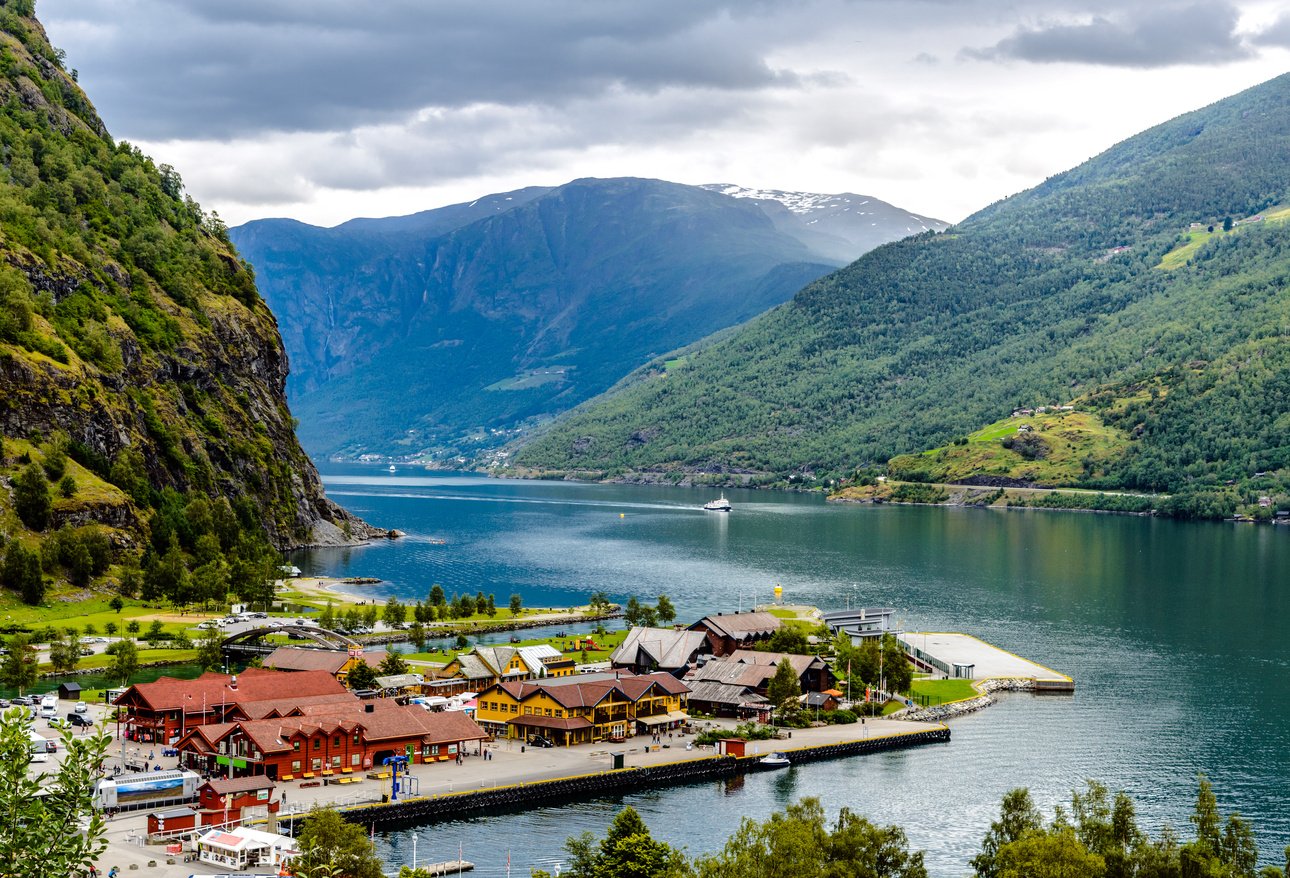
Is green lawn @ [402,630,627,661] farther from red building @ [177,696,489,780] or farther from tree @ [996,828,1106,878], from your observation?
tree @ [996,828,1106,878]

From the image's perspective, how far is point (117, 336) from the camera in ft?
503

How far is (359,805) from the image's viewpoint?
206 feet

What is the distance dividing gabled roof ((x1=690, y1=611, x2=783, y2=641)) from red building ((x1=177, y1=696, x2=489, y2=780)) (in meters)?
33.5

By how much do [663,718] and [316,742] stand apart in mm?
21593

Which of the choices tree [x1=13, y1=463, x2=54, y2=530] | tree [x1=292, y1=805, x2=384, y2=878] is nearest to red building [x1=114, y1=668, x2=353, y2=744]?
tree [x1=292, y1=805, x2=384, y2=878]

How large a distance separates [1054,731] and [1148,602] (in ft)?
198

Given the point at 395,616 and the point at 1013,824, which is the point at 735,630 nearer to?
the point at 395,616

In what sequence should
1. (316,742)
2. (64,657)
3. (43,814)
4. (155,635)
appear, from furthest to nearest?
(155,635)
(64,657)
(316,742)
(43,814)

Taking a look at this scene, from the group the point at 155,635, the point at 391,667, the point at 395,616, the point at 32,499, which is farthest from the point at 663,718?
the point at 32,499

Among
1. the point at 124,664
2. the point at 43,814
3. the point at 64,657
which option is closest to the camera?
the point at 43,814

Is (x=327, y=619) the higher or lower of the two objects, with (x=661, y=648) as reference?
lower

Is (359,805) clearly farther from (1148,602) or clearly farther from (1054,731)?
(1148,602)

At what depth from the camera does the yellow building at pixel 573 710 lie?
263ft

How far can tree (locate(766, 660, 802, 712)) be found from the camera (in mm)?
87500
